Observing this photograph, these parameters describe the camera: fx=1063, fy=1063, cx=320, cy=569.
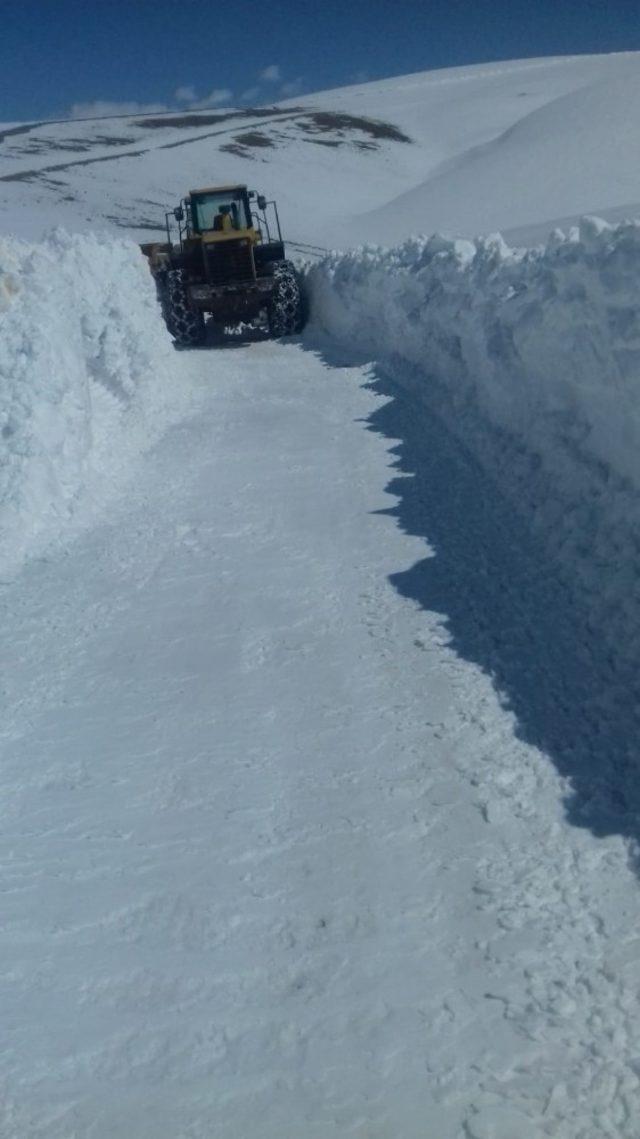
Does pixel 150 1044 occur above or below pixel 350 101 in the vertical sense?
below

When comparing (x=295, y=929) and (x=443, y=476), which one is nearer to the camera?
(x=295, y=929)

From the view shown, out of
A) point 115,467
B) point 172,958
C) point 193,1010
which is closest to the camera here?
point 193,1010

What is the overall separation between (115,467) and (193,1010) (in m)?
6.29

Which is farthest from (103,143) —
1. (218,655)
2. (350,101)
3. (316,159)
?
(218,655)

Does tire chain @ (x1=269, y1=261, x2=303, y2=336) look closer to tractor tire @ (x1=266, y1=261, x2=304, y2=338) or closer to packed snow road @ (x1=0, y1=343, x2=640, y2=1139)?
tractor tire @ (x1=266, y1=261, x2=304, y2=338)

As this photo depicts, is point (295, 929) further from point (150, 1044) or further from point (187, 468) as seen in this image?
point (187, 468)

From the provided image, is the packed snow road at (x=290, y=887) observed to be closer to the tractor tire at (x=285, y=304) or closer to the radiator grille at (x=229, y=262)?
the tractor tire at (x=285, y=304)

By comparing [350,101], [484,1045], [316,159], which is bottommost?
[484,1045]

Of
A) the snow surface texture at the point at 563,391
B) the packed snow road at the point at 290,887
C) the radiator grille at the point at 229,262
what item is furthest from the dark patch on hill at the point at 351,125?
the packed snow road at the point at 290,887

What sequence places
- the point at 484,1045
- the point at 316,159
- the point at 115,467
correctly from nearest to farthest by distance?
1. the point at 484,1045
2. the point at 115,467
3. the point at 316,159

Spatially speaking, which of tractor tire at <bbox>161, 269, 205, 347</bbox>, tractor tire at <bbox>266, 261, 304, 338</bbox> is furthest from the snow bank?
tractor tire at <bbox>266, 261, 304, 338</bbox>

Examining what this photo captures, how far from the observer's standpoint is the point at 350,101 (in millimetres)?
78688

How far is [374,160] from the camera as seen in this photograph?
183 feet

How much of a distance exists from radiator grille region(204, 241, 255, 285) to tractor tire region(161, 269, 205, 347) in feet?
1.93
